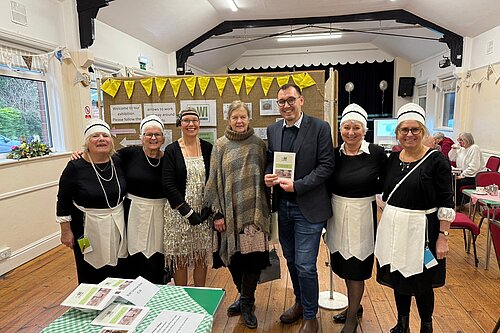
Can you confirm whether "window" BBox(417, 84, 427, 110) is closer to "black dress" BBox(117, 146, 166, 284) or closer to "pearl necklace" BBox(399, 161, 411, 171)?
"pearl necklace" BBox(399, 161, 411, 171)

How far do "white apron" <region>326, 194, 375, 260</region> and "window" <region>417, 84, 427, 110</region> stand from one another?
7.75 m

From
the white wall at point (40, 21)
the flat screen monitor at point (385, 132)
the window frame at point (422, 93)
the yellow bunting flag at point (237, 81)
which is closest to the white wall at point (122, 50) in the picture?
the white wall at point (40, 21)

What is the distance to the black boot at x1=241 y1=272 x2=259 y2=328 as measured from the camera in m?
2.27

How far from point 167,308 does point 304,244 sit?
0.95 metres

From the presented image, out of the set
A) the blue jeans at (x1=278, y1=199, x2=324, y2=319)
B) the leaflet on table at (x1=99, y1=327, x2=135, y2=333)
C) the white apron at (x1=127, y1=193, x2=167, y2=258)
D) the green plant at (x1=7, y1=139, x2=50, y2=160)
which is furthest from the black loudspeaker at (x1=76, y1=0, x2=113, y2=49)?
the leaflet on table at (x1=99, y1=327, x2=135, y2=333)

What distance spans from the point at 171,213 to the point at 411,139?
146 cm

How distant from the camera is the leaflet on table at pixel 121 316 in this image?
46.5 inches

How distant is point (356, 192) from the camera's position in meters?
1.88

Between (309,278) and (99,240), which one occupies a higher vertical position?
(99,240)

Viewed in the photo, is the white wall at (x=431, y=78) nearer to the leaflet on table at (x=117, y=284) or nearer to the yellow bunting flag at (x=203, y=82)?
the yellow bunting flag at (x=203, y=82)

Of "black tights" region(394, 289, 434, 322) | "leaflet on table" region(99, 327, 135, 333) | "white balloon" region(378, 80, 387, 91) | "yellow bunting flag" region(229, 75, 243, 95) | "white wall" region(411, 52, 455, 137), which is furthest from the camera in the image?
"white balloon" region(378, 80, 387, 91)

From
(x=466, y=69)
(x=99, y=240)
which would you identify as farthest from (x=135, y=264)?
(x=466, y=69)

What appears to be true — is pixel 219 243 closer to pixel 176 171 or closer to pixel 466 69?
pixel 176 171

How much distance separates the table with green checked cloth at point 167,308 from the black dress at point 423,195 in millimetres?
1018
